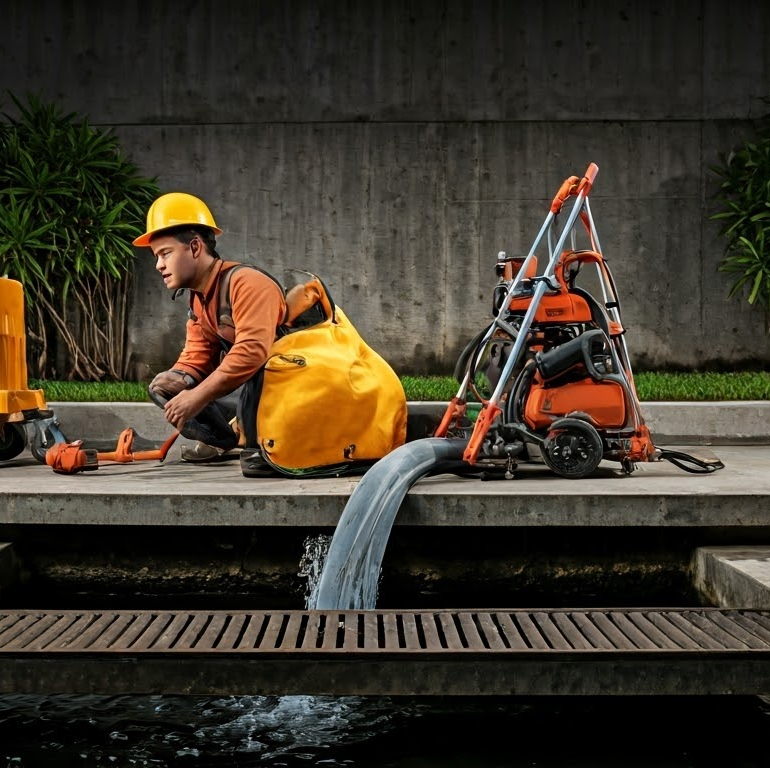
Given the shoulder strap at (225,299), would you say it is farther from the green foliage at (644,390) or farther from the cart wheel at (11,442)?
the green foliage at (644,390)

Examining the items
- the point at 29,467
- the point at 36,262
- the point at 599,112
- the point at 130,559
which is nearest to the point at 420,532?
the point at 130,559

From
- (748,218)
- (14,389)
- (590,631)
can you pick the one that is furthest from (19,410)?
(748,218)

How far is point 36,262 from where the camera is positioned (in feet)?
28.2

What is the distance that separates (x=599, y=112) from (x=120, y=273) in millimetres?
4874

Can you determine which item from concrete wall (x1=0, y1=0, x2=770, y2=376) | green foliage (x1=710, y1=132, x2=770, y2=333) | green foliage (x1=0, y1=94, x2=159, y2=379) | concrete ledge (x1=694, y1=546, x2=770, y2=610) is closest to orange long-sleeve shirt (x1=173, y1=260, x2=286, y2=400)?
concrete ledge (x1=694, y1=546, x2=770, y2=610)

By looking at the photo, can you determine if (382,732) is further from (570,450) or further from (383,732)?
(570,450)

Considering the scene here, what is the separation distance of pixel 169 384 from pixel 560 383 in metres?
1.84

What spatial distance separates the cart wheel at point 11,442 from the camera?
5.57 meters

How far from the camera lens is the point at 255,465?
461cm

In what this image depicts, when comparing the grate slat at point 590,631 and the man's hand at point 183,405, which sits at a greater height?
the man's hand at point 183,405

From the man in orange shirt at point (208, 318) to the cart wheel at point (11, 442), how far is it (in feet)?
4.07

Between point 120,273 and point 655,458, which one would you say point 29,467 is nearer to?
point 655,458

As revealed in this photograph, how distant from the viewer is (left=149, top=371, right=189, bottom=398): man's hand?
186 inches

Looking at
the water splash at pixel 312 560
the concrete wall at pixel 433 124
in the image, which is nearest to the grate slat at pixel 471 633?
the water splash at pixel 312 560
